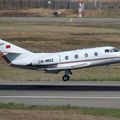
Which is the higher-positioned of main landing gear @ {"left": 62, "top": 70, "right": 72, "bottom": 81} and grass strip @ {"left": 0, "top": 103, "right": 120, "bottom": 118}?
grass strip @ {"left": 0, "top": 103, "right": 120, "bottom": 118}

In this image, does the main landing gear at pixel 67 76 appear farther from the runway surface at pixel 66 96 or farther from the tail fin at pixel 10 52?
the tail fin at pixel 10 52

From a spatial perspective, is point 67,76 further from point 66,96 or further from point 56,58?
point 66,96

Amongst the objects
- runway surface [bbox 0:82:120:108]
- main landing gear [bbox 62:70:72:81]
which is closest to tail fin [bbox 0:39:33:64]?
runway surface [bbox 0:82:120:108]

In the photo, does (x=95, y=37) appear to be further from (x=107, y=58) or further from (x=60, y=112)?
(x=60, y=112)

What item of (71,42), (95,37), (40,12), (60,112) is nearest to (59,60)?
(60,112)

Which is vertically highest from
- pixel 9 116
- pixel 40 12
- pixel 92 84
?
pixel 9 116

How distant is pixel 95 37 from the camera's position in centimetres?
7194

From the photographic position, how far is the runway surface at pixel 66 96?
90.2ft

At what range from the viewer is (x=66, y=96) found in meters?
29.9

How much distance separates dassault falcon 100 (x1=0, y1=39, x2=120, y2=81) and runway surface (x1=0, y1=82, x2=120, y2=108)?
2.25 meters

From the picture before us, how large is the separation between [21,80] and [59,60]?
2.79 m

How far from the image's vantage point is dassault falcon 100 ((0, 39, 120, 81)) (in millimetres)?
37375

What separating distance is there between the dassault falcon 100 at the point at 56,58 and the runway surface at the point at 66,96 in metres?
2.25

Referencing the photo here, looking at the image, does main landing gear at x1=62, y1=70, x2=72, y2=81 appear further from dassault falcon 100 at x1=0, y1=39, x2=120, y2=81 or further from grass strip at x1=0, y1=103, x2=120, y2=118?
grass strip at x1=0, y1=103, x2=120, y2=118
